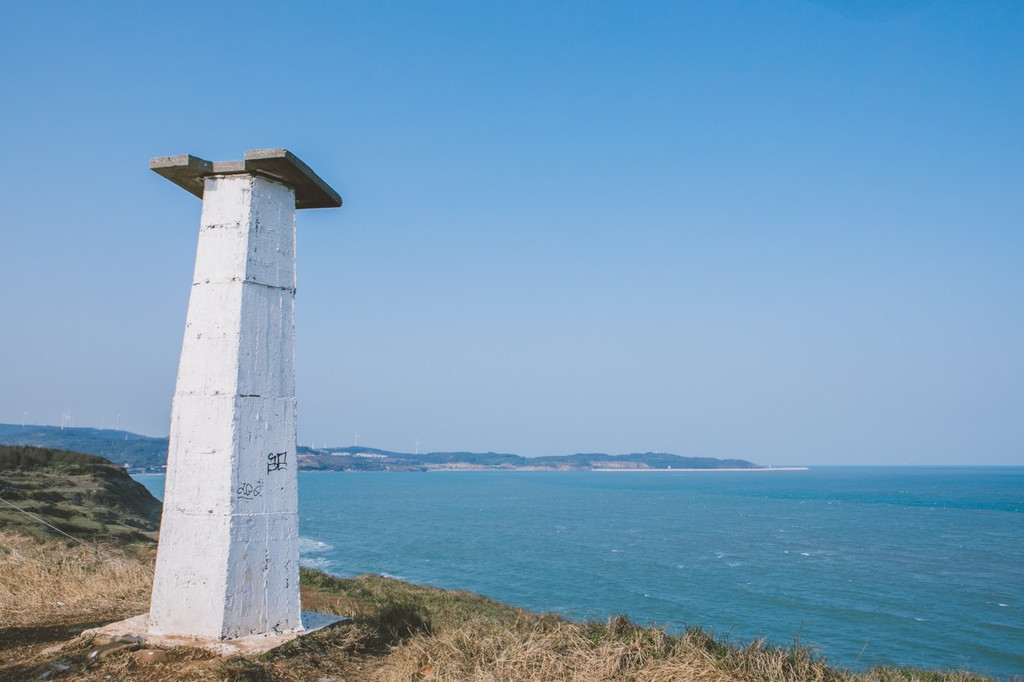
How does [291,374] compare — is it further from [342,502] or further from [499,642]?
[342,502]

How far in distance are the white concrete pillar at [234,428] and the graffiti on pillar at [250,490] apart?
0.01m

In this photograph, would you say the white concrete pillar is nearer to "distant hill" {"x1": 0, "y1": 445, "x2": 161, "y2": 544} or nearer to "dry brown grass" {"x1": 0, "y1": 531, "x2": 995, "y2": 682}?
"dry brown grass" {"x1": 0, "y1": 531, "x2": 995, "y2": 682}

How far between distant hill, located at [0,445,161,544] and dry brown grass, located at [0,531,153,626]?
15.9 feet

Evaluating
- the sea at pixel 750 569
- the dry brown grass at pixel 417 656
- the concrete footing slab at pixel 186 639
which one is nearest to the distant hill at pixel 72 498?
the dry brown grass at pixel 417 656

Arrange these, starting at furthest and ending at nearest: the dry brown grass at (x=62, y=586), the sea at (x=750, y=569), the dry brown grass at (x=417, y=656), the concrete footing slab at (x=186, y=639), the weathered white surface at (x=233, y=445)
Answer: the sea at (x=750, y=569), the dry brown grass at (x=62, y=586), the weathered white surface at (x=233, y=445), the concrete footing slab at (x=186, y=639), the dry brown grass at (x=417, y=656)

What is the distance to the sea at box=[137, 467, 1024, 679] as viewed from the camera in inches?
989

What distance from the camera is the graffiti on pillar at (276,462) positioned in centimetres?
622

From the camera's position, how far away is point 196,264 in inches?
251

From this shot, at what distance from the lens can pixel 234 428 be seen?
6031 millimetres

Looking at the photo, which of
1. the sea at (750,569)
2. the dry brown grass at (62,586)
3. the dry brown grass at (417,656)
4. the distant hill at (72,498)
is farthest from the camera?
the sea at (750,569)

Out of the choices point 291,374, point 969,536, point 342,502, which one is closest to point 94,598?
point 291,374

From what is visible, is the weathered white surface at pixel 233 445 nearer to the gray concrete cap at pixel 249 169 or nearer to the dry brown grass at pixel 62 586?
the gray concrete cap at pixel 249 169

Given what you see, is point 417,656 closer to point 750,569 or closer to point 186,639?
point 186,639

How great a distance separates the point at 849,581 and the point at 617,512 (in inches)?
1786
